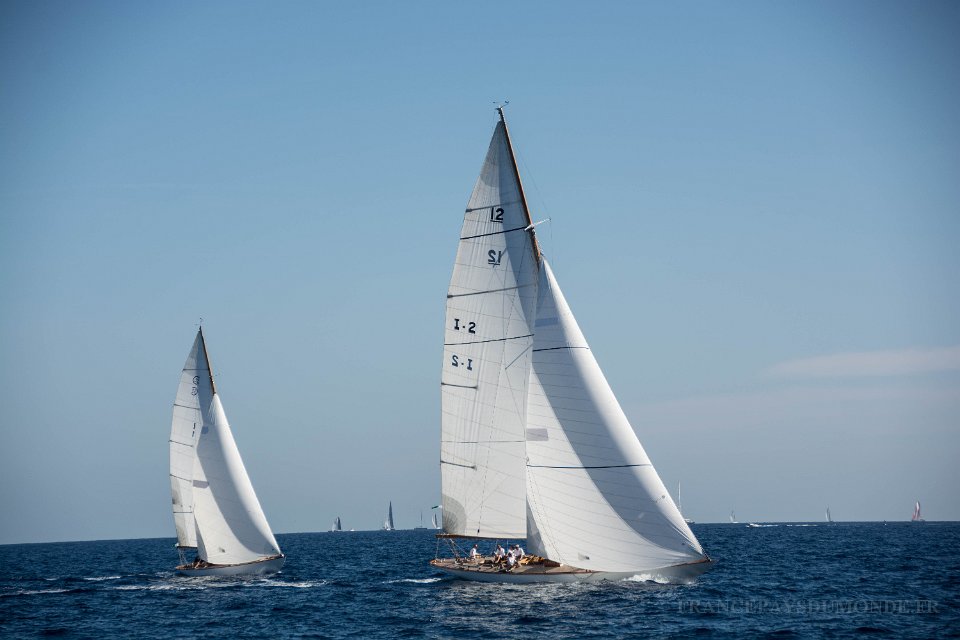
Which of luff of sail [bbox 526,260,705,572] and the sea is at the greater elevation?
luff of sail [bbox 526,260,705,572]

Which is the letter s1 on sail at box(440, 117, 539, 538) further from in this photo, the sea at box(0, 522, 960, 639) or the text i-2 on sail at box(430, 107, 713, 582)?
the sea at box(0, 522, 960, 639)

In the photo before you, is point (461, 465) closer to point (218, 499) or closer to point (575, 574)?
point (575, 574)

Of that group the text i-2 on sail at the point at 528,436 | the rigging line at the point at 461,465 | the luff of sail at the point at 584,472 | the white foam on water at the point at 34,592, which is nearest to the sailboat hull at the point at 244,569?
the white foam on water at the point at 34,592

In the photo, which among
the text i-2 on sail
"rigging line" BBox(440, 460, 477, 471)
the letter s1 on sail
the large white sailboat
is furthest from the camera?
the large white sailboat

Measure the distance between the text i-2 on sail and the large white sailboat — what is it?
15.3 m

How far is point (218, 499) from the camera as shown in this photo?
59.1 meters

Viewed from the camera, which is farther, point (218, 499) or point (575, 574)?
point (218, 499)

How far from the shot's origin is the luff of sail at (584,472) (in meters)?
40.6

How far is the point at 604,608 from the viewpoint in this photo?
129 ft

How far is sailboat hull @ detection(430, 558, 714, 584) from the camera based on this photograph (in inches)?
1608

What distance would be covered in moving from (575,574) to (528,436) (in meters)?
6.09

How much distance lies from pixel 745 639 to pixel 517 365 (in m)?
15.9

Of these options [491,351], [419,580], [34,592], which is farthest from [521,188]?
[34,592]

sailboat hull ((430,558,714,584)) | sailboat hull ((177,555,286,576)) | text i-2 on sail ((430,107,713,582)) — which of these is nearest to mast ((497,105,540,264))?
text i-2 on sail ((430,107,713,582))
